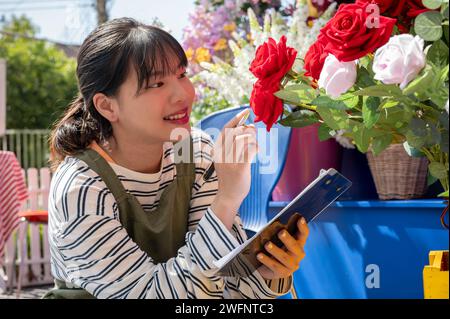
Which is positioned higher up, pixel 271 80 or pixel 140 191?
pixel 271 80

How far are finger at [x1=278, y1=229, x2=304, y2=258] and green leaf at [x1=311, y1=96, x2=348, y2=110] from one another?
323 millimetres

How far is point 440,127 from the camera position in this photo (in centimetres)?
84

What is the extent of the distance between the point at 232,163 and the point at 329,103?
37 centimetres

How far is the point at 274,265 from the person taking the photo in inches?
50.3

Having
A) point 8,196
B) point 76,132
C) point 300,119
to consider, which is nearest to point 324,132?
Answer: point 300,119

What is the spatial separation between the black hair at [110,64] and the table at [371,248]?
2.75 ft

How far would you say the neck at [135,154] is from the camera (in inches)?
60.6

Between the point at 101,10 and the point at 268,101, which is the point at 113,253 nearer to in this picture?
the point at 268,101

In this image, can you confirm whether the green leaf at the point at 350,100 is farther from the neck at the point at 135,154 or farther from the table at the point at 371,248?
the table at the point at 371,248

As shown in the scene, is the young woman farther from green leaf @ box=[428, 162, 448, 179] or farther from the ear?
green leaf @ box=[428, 162, 448, 179]

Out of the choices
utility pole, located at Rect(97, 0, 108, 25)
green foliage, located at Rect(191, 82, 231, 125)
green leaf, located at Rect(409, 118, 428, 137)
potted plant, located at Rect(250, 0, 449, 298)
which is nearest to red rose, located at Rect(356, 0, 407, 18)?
potted plant, located at Rect(250, 0, 449, 298)

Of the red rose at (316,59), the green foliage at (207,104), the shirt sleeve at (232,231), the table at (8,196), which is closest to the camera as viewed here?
the red rose at (316,59)

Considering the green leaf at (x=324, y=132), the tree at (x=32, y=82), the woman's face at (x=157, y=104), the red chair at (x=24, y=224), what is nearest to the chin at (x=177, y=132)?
the woman's face at (x=157, y=104)

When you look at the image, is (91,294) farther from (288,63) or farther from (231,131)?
(288,63)
